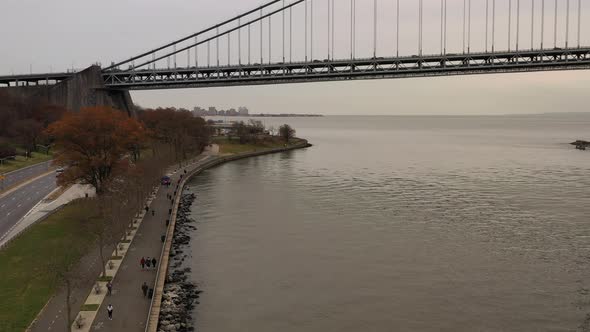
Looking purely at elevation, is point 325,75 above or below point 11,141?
above

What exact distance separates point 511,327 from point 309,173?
4826 cm

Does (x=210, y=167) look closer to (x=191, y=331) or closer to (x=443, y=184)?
(x=443, y=184)

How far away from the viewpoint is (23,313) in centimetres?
1903

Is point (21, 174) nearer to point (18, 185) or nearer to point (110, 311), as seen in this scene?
point (18, 185)

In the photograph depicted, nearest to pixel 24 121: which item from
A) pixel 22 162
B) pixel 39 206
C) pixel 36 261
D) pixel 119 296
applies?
pixel 22 162

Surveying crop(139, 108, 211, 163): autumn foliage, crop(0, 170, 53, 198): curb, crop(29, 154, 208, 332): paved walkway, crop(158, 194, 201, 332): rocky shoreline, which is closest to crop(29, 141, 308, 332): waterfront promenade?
crop(29, 154, 208, 332): paved walkway

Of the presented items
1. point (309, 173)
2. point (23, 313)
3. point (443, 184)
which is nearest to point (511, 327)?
point (23, 313)

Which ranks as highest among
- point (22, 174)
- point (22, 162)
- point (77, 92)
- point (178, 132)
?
point (77, 92)

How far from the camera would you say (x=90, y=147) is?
38125mm

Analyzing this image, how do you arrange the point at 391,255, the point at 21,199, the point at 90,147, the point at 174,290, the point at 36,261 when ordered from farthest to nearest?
1. the point at 21,199
2. the point at 90,147
3. the point at 391,255
4. the point at 36,261
5. the point at 174,290

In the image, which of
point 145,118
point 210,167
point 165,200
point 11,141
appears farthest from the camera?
point 145,118

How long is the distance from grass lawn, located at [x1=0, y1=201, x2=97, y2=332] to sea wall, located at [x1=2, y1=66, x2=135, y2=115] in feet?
153

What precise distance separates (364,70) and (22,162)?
144 feet

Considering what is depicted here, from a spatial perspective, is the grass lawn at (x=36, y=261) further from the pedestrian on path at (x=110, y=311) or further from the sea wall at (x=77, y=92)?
the sea wall at (x=77, y=92)
